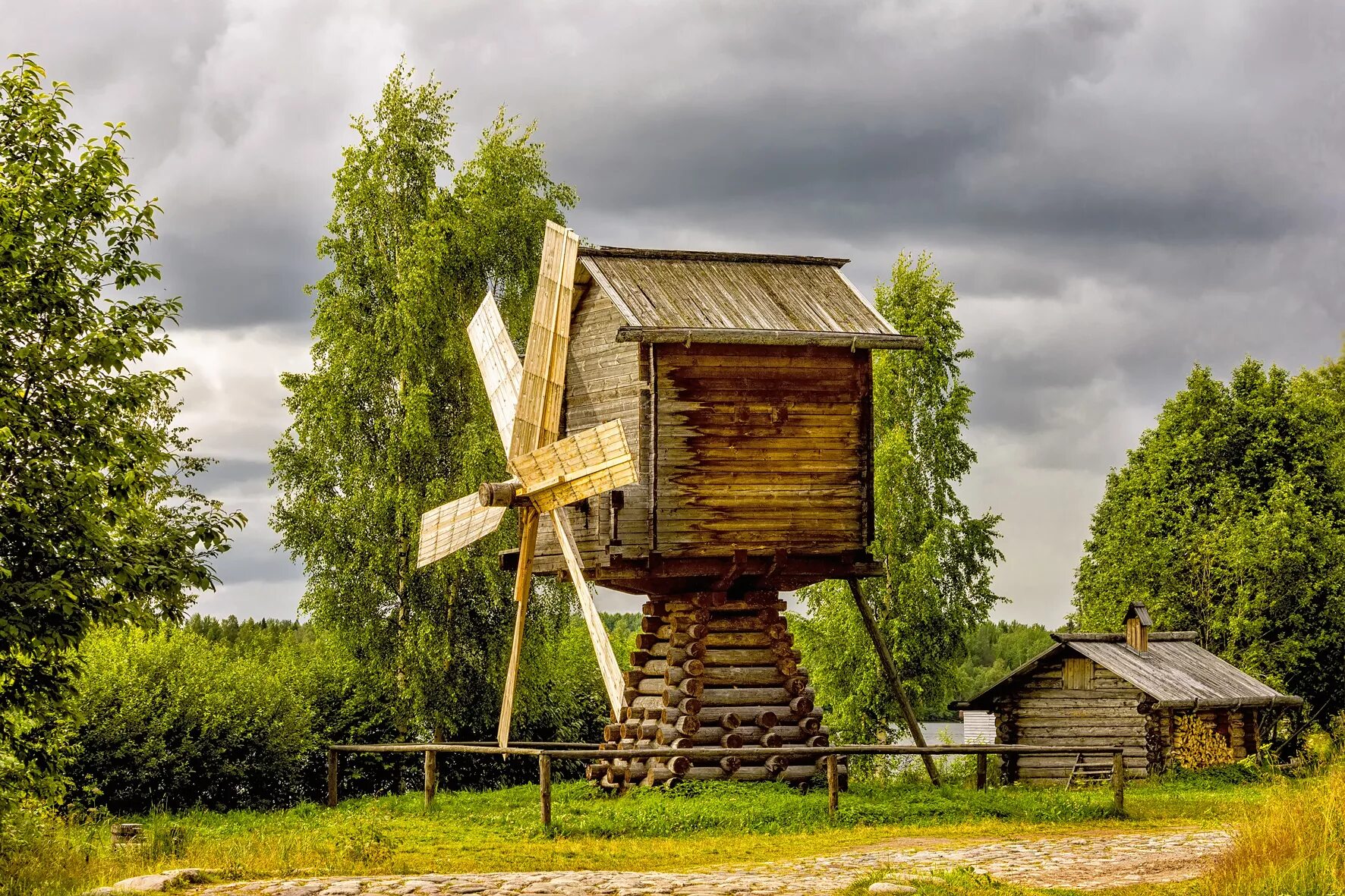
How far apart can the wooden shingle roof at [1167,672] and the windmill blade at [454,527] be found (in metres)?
15.7

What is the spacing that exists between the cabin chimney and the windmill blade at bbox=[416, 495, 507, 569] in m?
17.9

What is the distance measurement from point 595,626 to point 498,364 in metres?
5.99

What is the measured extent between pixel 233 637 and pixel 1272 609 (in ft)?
127

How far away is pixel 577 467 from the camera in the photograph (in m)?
23.0

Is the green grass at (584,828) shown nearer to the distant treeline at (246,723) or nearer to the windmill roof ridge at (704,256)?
the distant treeline at (246,723)

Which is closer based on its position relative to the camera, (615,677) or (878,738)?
(615,677)

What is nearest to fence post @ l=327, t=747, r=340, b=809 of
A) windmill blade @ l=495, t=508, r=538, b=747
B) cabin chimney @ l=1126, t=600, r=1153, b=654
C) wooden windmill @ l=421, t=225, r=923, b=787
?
windmill blade @ l=495, t=508, r=538, b=747

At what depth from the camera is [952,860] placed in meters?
15.8

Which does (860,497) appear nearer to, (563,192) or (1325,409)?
(563,192)

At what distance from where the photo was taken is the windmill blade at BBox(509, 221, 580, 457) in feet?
80.0

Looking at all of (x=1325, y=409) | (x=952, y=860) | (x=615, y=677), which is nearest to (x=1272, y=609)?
(x=1325, y=409)

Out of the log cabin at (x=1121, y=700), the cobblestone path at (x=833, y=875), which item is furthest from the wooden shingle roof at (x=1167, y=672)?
the cobblestone path at (x=833, y=875)

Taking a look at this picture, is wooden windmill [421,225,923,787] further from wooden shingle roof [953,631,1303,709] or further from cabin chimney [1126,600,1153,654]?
cabin chimney [1126,600,1153,654]

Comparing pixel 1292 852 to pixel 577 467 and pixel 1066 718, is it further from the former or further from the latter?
pixel 1066 718
